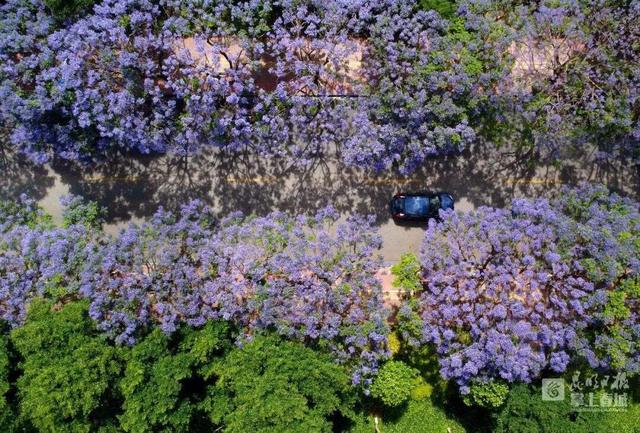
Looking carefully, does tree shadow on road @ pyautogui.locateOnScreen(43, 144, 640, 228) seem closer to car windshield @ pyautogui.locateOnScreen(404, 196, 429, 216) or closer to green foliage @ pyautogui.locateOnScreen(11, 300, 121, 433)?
car windshield @ pyautogui.locateOnScreen(404, 196, 429, 216)

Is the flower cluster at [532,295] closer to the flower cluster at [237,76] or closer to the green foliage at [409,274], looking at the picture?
the green foliage at [409,274]

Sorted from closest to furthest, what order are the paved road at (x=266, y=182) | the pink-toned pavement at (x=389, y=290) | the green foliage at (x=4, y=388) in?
1. the green foliage at (x=4, y=388)
2. the pink-toned pavement at (x=389, y=290)
3. the paved road at (x=266, y=182)

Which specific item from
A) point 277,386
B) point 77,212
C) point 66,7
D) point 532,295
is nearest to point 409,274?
point 532,295

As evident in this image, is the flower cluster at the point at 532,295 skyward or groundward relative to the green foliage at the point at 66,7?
groundward

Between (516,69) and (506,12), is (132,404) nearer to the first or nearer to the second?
(516,69)

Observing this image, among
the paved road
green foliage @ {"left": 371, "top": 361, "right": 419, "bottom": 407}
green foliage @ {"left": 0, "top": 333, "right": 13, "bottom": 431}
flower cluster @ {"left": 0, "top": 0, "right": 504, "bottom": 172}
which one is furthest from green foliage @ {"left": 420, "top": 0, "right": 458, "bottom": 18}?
green foliage @ {"left": 0, "top": 333, "right": 13, "bottom": 431}

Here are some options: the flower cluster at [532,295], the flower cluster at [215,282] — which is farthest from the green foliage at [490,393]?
the flower cluster at [215,282]

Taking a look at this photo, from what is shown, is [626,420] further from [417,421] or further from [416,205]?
[416,205]
